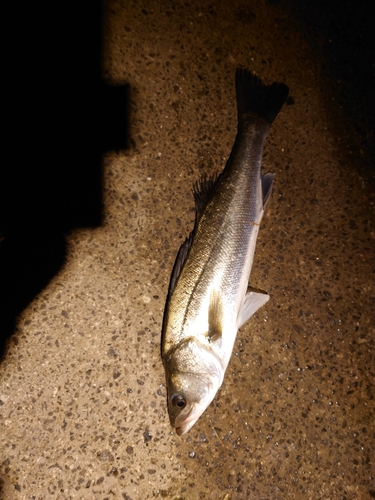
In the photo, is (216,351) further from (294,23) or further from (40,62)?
(294,23)

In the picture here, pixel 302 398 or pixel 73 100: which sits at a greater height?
pixel 73 100

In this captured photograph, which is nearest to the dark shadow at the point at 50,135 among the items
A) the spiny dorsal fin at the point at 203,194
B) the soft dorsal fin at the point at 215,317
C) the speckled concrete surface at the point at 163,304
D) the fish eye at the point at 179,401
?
the speckled concrete surface at the point at 163,304

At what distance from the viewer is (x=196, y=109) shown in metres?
2.94

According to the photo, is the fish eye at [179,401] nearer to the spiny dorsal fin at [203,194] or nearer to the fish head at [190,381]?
the fish head at [190,381]

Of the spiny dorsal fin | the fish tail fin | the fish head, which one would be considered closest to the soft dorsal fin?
the fish head

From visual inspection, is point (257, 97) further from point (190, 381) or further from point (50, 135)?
point (190, 381)

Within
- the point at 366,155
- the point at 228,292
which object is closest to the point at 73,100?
the point at 228,292

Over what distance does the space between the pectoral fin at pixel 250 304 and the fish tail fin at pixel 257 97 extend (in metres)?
1.44

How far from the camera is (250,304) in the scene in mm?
2566

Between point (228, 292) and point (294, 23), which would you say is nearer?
point (228, 292)

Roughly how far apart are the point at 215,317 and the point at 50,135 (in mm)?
2017

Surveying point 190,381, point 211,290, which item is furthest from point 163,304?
point 190,381

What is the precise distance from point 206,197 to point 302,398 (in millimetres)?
1801

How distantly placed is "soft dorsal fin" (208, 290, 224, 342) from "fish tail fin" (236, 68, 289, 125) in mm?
1485
